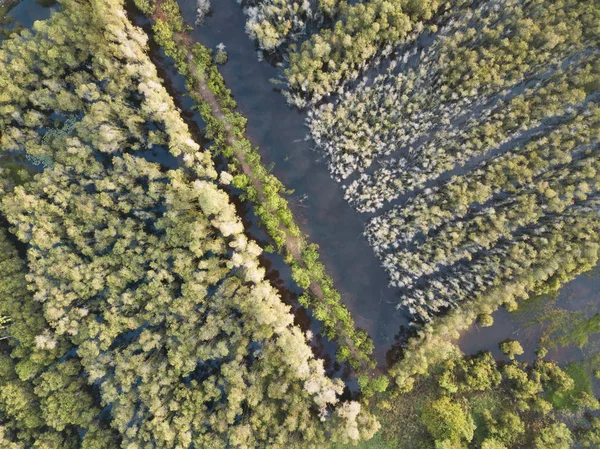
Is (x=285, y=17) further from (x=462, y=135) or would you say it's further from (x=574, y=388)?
(x=574, y=388)

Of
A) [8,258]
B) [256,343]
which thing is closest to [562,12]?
[256,343]

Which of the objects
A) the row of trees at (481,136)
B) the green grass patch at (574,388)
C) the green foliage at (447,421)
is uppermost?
the row of trees at (481,136)

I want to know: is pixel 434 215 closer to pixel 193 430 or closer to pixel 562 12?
pixel 562 12

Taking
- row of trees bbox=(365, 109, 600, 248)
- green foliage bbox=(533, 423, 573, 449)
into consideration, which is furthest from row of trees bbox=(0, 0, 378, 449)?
green foliage bbox=(533, 423, 573, 449)

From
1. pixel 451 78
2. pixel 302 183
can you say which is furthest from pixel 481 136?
pixel 302 183

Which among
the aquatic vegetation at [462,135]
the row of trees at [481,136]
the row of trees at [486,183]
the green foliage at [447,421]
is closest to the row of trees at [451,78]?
the aquatic vegetation at [462,135]

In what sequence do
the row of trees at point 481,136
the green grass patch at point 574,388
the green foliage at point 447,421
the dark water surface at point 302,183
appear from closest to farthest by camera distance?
1. the row of trees at point 481,136
2. the green foliage at point 447,421
3. the green grass patch at point 574,388
4. the dark water surface at point 302,183

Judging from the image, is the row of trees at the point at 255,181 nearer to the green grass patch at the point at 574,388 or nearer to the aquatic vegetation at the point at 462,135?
the aquatic vegetation at the point at 462,135
